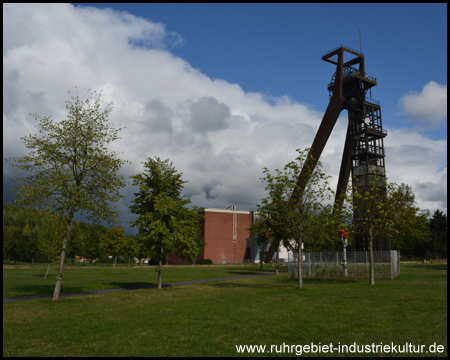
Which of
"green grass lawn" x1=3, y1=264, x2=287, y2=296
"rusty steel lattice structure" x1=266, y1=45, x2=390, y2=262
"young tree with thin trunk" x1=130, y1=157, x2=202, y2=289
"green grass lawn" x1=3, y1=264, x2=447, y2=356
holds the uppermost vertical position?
"rusty steel lattice structure" x1=266, y1=45, x2=390, y2=262

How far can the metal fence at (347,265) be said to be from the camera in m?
31.1

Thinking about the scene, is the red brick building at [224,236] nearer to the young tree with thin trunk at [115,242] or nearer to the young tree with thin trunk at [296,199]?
the young tree with thin trunk at [115,242]

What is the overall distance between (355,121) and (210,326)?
200 feet

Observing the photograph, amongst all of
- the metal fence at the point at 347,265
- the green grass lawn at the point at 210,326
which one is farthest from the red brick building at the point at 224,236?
the green grass lawn at the point at 210,326

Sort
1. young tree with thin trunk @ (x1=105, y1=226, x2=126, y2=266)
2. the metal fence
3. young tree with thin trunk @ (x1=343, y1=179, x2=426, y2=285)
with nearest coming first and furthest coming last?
young tree with thin trunk @ (x1=343, y1=179, x2=426, y2=285), the metal fence, young tree with thin trunk @ (x1=105, y1=226, x2=126, y2=266)

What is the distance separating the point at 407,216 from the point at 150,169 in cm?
2143

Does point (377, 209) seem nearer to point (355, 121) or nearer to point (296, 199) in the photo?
point (296, 199)

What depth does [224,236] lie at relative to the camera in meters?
102

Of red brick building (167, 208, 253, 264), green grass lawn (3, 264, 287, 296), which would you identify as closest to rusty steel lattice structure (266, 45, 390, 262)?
green grass lawn (3, 264, 287, 296)

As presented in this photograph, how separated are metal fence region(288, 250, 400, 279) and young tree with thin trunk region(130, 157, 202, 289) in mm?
13079

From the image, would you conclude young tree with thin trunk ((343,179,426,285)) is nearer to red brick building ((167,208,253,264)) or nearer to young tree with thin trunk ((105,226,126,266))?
young tree with thin trunk ((105,226,126,266))

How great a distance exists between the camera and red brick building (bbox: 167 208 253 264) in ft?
325

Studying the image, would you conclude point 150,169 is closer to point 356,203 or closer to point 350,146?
point 356,203

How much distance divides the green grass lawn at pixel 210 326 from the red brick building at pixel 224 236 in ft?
271
